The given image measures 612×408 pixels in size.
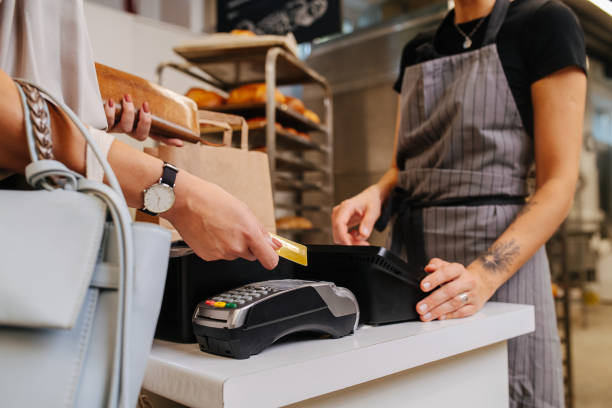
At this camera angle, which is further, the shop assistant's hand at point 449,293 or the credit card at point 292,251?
the shop assistant's hand at point 449,293

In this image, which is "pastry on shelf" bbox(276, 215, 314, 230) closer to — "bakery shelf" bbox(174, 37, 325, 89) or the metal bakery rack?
the metal bakery rack

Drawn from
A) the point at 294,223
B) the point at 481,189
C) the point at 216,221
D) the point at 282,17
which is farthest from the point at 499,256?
the point at 282,17

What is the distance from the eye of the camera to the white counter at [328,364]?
45 cm

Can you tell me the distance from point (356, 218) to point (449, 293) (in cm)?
40

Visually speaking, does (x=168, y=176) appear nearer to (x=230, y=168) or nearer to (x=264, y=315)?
(x=264, y=315)

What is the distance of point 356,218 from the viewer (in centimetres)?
114

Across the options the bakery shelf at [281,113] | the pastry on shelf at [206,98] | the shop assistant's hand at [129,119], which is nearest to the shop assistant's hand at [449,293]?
the shop assistant's hand at [129,119]

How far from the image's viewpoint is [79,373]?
1.25ft

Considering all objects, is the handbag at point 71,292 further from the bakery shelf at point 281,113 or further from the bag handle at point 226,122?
the bakery shelf at point 281,113

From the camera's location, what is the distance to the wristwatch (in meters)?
0.51

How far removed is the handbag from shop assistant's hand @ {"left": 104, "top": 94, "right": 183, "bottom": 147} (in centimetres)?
38

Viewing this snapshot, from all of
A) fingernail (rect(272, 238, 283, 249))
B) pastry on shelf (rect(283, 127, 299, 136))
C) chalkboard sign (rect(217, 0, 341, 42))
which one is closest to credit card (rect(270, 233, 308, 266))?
→ fingernail (rect(272, 238, 283, 249))

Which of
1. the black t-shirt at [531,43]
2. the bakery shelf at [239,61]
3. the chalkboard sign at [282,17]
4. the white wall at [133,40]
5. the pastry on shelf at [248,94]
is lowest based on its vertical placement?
the black t-shirt at [531,43]

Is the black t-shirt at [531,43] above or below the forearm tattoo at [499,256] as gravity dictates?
above
